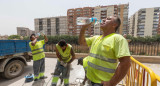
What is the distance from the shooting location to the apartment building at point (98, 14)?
2106 inches

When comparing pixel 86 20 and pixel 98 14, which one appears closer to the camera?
pixel 86 20

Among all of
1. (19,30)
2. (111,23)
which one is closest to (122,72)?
(111,23)

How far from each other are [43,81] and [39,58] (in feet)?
3.22

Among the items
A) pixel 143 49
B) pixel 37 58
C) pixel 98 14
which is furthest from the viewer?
pixel 98 14

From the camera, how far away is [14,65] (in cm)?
399

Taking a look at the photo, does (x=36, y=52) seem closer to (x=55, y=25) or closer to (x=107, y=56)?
(x=107, y=56)

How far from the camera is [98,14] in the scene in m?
60.0

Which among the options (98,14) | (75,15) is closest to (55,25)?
(75,15)

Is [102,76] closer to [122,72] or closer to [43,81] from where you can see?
[122,72]

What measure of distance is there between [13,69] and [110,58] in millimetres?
4613

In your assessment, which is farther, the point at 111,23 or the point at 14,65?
the point at 14,65

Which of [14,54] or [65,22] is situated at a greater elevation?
[65,22]

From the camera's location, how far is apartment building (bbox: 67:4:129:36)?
53484mm

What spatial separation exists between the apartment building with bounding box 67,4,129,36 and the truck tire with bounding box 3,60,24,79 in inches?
1724
